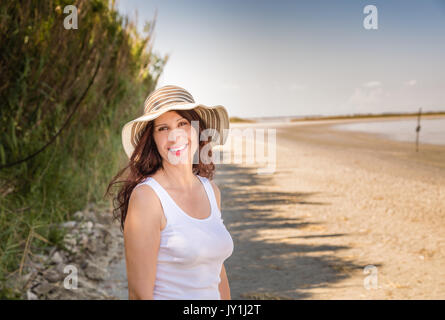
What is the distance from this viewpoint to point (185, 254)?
1520 millimetres

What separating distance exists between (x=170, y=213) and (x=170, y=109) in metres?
0.40

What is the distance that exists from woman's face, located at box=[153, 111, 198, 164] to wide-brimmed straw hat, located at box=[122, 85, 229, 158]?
2.7 inches

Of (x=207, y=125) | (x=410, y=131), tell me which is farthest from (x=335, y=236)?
(x=410, y=131)

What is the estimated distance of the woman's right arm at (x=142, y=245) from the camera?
146 centimetres

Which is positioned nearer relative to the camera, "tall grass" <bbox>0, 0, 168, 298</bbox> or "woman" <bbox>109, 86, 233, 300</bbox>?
"woman" <bbox>109, 86, 233, 300</bbox>

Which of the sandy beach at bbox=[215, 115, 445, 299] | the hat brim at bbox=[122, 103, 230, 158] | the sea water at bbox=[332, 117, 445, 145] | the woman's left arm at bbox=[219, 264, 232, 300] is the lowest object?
the sandy beach at bbox=[215, 115, 445, 299]

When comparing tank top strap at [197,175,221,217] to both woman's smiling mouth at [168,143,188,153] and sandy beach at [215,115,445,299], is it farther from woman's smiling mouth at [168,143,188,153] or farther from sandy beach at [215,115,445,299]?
sandy beach at [215,115,445,299]

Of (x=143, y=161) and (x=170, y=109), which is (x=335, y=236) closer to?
(x=143, y=161)

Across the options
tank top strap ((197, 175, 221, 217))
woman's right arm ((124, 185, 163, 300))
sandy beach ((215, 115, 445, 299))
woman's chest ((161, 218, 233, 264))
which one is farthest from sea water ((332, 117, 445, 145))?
woman's right arm ((124, 185, 163, 300))

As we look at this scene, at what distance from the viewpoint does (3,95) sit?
12.0ft

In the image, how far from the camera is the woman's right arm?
4.80 ft

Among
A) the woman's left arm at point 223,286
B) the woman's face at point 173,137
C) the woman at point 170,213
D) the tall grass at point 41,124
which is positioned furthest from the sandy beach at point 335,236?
the woman's face at point 173,137

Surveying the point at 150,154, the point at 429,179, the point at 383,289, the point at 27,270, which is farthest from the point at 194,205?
the point at 429,179
